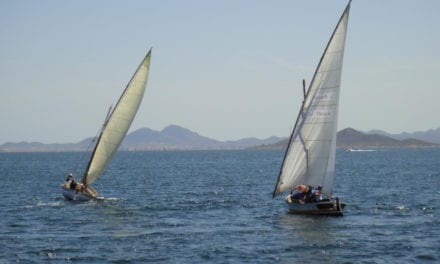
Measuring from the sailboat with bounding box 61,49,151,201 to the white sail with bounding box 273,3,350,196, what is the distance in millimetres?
17791

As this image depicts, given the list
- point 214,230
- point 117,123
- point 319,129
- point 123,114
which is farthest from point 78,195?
point 319,129

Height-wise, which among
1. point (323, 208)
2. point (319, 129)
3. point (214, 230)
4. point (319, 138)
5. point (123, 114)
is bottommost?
point (214, 230)

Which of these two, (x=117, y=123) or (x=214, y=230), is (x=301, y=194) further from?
(x=117, y=123)

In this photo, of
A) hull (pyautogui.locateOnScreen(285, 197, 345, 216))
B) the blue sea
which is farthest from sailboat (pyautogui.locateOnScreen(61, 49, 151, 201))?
hull (pyautogui.locateOnScreen(285, 197, 345, 216))

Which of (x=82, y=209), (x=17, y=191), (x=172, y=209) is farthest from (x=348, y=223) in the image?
(x=17, y=191)

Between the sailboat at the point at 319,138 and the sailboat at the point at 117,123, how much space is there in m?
17.8

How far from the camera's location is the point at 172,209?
6128 centimetres

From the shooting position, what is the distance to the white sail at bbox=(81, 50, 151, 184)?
62875 mm

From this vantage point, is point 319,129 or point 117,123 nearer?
point 319,129

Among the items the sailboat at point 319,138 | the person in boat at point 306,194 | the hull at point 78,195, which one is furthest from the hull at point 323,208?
the hull at point 78,195

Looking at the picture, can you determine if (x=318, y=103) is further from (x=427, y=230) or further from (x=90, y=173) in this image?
(x=90, y=173)

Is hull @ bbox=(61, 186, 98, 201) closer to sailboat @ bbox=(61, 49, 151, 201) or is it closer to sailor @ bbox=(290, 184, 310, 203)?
sailboat @ bbox=(61, 49, 151, 201)

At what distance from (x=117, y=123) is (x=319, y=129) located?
21163mm

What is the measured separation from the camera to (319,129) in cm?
5125
